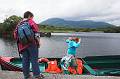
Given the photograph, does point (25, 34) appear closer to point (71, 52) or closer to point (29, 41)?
point (29, 41)

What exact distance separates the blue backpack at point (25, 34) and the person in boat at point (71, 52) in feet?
12.5

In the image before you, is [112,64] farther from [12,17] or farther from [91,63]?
[12,17]

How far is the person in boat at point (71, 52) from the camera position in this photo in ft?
42.0

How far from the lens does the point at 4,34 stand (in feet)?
436

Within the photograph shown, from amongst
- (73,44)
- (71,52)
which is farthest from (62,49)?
(73,44)

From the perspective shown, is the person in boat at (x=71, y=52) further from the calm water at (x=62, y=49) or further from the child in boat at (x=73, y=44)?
the calm water at (x=62, y=49)

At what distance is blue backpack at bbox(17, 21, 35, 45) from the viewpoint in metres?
9.16

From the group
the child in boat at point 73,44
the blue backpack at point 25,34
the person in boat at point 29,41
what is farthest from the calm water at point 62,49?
the blue backpack at point 25,34

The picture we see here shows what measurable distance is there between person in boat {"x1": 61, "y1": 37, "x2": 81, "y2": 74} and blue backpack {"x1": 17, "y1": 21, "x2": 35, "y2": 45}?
12.5 feet

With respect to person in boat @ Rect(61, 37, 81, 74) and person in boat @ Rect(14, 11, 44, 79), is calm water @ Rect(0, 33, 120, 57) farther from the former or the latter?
person in boat @ Rect(14, 11, 44, 79)

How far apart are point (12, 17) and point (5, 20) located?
3.60 m

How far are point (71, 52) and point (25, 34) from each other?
424 cm

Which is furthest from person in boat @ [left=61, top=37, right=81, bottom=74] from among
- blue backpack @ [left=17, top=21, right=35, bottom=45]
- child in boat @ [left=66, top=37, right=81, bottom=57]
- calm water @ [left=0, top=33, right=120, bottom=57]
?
calm water @ [left=0, top=33, right=120, bottom=57]

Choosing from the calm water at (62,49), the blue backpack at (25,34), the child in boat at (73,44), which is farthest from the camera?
the calm water at (62,49)
